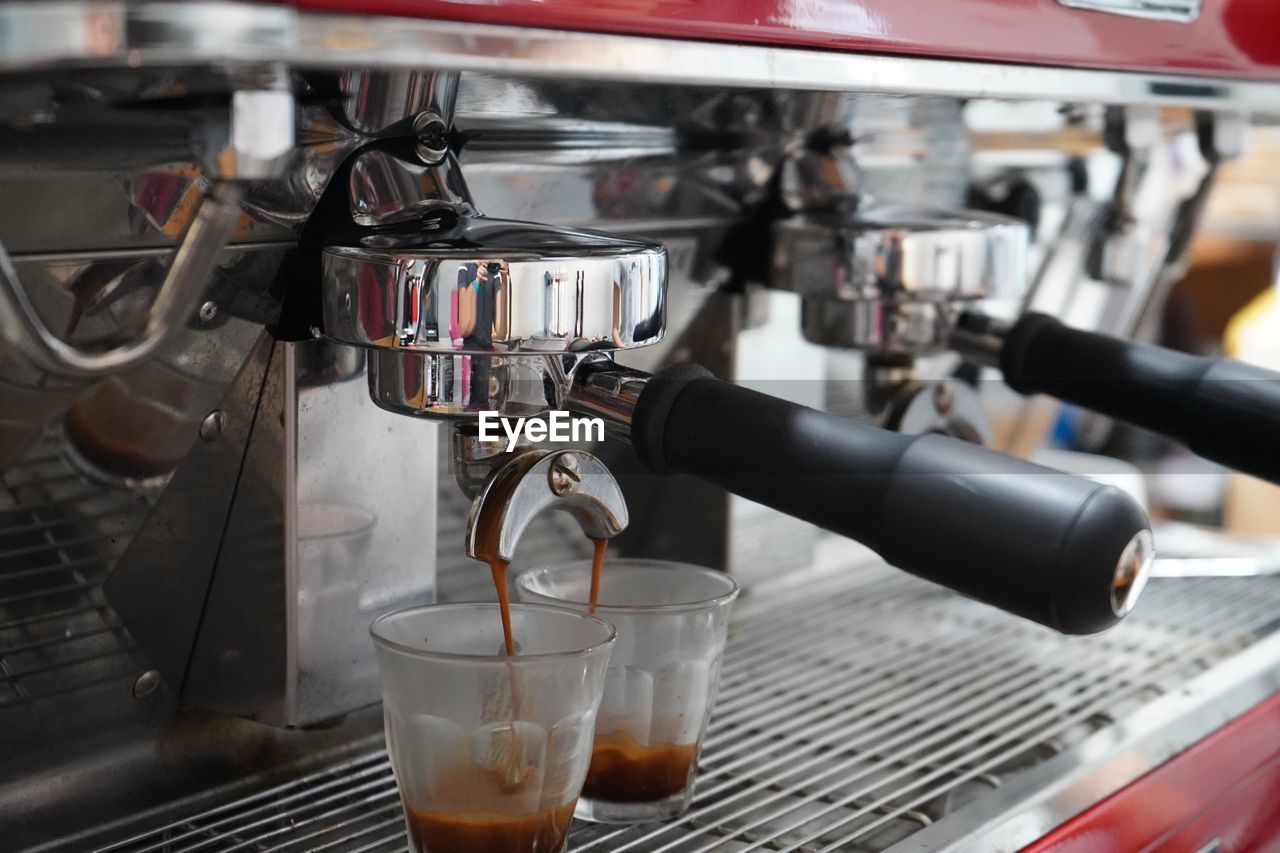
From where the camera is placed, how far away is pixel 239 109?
0.96 feet

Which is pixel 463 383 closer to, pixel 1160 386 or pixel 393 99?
pixel 393 99

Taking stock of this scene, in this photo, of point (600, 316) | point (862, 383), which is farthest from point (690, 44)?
point (862, 383)

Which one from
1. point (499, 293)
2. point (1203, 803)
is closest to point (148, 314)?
point (499, 293)

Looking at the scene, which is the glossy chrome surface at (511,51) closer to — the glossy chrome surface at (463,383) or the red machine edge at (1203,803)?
the glossy chrome surface at (463,383)

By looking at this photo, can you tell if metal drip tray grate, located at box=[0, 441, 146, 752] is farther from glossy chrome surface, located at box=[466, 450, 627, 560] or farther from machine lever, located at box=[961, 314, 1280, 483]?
machine lever, located at box=[961, 314, 1280, 483]

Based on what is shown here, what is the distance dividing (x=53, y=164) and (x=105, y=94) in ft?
0.19

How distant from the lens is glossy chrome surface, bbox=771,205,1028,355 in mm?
562

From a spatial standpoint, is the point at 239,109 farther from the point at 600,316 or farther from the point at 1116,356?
the point at 1116,356

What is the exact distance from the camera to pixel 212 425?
17.1 inches

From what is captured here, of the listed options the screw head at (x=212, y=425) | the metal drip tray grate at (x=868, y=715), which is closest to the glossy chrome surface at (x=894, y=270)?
the metal drip tray grate at (x=868, y=715)

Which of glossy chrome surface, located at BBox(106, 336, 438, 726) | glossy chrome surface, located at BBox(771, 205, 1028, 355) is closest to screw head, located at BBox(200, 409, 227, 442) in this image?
glossy chrome surface, located at BBox(106, 336, 438, 726)

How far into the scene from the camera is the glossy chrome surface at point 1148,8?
0.49 m

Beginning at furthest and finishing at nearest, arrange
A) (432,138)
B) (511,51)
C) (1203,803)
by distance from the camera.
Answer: (1203,803), (432,138), (511,51)

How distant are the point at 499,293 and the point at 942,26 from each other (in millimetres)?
169
